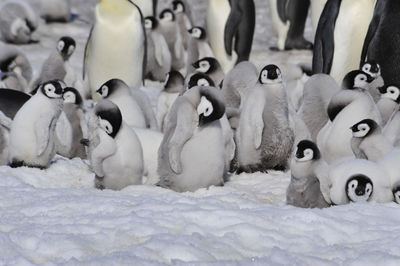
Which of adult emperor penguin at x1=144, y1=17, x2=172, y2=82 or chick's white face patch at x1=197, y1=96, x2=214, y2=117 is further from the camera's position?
adult emperor penguin at x1=144, y1=17, x2=172, y2=82

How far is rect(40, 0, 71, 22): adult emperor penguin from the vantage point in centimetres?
1720

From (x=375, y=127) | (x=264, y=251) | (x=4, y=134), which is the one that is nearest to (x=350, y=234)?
(x=264, y=251)

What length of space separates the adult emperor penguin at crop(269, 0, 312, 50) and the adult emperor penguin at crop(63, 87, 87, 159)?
7.44m

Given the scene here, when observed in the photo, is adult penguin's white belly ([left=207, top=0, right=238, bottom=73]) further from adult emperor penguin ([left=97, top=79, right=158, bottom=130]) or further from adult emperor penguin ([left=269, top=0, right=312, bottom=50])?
adult emperor penguin ([left=97, top=79, right=158, bottom=130])

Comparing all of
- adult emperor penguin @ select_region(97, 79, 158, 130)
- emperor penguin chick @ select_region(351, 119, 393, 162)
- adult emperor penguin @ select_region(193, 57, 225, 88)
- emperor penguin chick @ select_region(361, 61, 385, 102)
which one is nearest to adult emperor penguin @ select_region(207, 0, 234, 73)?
adult emperor penguin @ select_region(193, 57, 225, 88)

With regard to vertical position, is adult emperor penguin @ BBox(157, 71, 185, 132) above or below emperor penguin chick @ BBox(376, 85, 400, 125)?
below

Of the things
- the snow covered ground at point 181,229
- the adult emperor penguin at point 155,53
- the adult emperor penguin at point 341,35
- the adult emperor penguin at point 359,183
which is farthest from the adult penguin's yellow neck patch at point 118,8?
the adult emperor penguin at point 359,183

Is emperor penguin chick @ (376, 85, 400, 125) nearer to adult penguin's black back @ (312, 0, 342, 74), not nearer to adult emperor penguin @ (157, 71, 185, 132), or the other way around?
adult emperor penguin @ (157, 71, 185, 132)

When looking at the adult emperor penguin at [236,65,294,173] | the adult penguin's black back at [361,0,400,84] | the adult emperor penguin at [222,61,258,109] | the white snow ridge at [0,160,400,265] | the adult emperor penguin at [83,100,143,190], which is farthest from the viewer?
the adult penguin's black back at [361,0,400,84]

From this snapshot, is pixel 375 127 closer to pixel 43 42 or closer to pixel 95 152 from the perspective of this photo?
pixel 95 152

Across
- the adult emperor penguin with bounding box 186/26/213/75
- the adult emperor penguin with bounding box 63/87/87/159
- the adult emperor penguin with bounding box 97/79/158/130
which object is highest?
the adult emperor penguin with bounding box 97/79/158/130

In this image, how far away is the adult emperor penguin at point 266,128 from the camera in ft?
21.2

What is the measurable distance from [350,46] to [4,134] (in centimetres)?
457

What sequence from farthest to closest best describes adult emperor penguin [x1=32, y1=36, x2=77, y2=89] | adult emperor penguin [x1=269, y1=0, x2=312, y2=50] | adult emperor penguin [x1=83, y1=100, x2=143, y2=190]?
adult emperor penguin [x1=269, y1=0, x2=312, y2=50]
adult emperor penguin [x1=32, y1=36, x2=77, y2=89]
adult emperor penguin [x1=83, y1=100, x2=143, y2=190]
